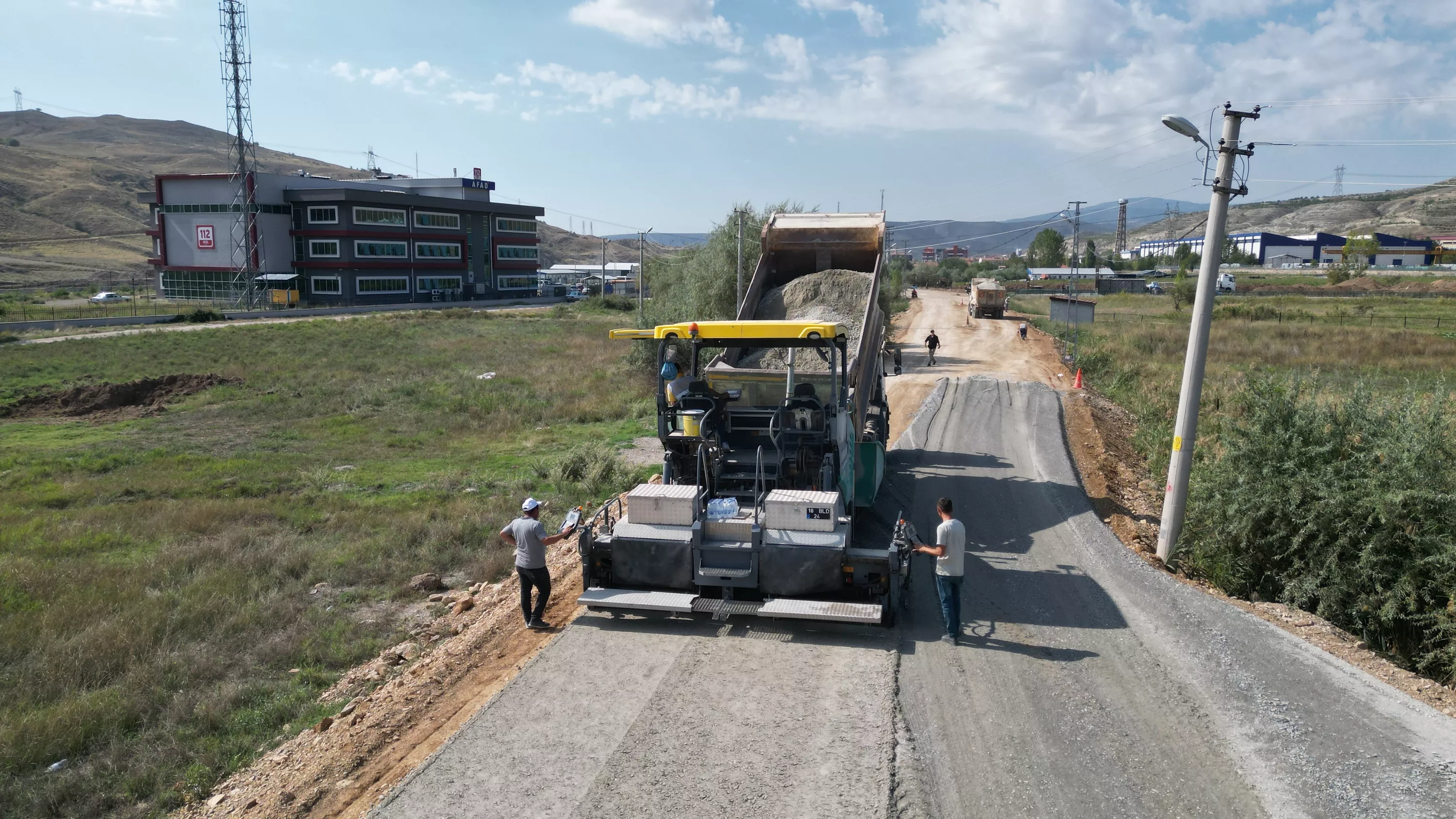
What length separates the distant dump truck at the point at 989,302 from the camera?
5988cm

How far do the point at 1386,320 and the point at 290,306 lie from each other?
74854mm

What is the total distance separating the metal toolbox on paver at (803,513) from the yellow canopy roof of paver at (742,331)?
1.77m

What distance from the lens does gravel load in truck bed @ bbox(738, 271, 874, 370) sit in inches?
556

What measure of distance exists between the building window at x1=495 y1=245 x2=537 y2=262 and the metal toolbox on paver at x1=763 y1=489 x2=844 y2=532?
91.3 meters

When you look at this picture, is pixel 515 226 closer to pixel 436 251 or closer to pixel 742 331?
pixel 436 251

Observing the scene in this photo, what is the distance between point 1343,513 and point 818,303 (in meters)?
7.92

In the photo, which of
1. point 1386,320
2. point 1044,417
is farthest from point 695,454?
point 1386,320

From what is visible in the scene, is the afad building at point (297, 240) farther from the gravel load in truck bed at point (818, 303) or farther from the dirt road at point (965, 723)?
the dirt road at point (965, 723)

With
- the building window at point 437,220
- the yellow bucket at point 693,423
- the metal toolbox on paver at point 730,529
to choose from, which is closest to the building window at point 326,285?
the building window at point 437,220

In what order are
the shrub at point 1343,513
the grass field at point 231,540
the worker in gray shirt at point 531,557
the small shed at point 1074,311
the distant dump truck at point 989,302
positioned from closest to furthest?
the grass field at point 231,540 < the worker in gray shirt at point 531,557 < the shrub at point 1343,513 < the small shed at point 1074,311 < the distant dump truck at point 989,302

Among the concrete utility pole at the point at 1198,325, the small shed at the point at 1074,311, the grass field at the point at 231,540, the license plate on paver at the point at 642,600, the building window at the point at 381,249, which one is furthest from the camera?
the building window at the point at 381,249

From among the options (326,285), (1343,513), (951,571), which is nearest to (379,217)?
(326,285)

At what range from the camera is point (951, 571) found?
8.71m

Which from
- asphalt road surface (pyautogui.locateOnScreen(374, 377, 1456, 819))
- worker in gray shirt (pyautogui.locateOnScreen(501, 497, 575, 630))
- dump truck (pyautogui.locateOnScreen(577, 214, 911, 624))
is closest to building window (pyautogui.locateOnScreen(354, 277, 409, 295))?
dump truck (pyautogui.locateOnScreen(577, 214, 911, 624))
